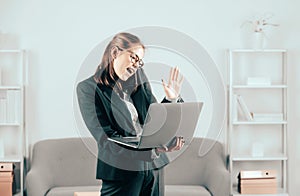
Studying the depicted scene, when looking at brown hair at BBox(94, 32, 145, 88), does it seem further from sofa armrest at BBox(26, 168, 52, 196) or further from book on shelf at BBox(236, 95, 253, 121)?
book on shelf at BBox(236, 95, 253, 121)

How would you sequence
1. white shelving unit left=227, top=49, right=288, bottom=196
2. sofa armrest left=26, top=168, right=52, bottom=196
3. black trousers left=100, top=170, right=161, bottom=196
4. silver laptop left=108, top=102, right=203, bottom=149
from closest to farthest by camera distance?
silver laptop left=108, top=102, right=203, bottom=149 → black trousers left=100, top=170, right=161, bottom=196 → sofa armrest left=26, top=168, right=52, bottom=196 → white shelving unit left=227, top=49, right=288, bottom=196

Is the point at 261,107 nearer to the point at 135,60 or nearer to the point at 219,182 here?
the point at 219,182

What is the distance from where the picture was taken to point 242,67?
485cm

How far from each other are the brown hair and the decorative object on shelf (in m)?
2.96

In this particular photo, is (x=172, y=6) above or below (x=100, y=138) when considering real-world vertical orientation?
above

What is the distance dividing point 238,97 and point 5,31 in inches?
78.6

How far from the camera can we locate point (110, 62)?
6.24ft

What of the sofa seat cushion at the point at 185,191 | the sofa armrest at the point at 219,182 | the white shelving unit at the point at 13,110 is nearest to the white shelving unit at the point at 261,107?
the sofa armrest at the point at 219,182

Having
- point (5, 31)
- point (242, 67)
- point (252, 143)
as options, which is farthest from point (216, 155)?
point (5, 31)

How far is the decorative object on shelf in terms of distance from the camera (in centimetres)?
467

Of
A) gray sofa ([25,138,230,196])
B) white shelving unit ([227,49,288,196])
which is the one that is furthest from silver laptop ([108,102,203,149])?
white shelving unit ([227,49,288,196])

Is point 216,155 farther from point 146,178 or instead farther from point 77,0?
point 146,178

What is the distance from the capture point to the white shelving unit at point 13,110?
178 inches

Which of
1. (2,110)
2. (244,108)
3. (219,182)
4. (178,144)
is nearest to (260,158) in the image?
(244,108)
